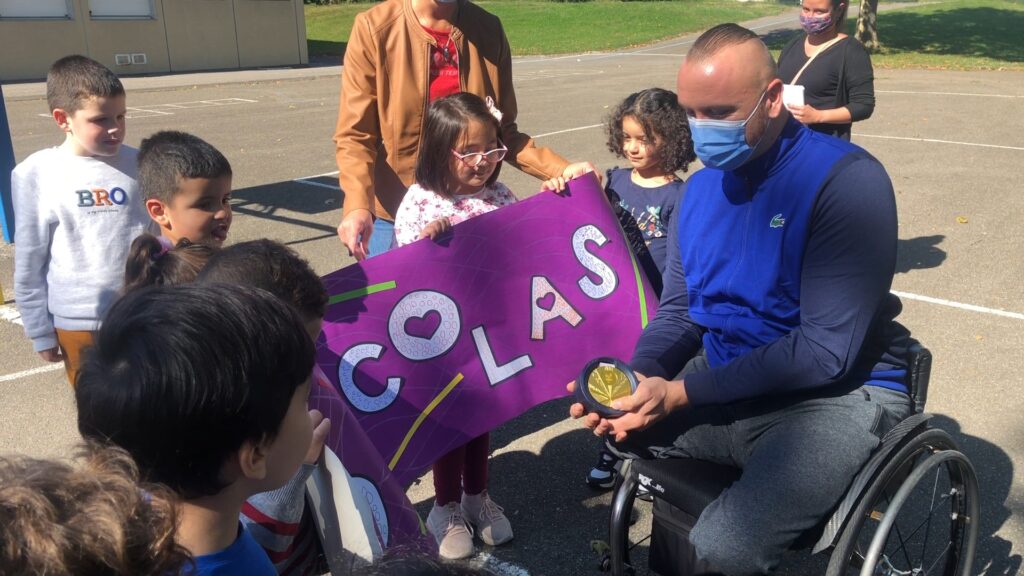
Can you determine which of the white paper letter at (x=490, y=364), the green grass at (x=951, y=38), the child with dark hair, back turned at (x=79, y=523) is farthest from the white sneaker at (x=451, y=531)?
the green grass at (x=951, y=38)

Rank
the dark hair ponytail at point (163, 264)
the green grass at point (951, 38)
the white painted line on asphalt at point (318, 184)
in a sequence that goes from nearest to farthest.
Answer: the dark hair ponytail at point (163, 264) < the white painted line on asphalt at point (318, 184) < the green grass at point (951, 38)

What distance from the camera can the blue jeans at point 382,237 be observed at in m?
3.62

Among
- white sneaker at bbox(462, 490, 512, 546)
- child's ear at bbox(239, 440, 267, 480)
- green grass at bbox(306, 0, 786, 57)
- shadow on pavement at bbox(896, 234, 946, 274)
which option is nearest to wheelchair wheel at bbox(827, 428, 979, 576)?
white sneaker at bbox(462, 490, 512, 546)

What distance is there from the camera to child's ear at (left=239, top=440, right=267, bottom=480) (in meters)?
1.47

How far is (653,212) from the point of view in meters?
3.74

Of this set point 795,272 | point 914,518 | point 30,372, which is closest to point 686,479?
point 795,272

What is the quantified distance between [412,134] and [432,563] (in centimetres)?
270

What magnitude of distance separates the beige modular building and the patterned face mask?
2116 cm

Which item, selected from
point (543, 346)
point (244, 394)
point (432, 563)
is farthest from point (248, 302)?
point (543, 346)

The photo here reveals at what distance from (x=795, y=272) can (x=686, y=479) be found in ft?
2.21

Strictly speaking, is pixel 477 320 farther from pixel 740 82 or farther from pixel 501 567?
pixel 740 82

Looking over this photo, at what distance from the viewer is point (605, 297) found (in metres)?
3.59

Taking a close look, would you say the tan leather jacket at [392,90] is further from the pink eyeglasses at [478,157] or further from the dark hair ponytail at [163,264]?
the dark hair ponytail at [163,264]

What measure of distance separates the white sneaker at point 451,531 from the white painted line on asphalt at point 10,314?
12.4ft
